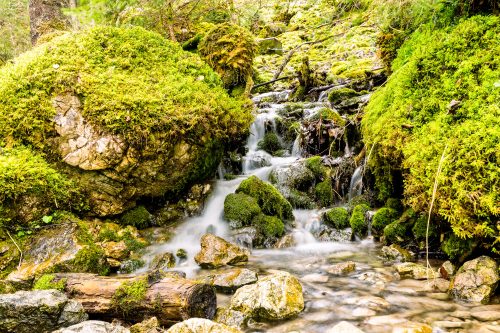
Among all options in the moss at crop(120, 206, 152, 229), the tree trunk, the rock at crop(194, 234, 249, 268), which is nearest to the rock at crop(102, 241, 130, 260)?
the moss at crop(120, 206, 152, 229)

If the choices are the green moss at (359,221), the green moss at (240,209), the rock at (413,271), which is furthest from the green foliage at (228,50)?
the rock at (413,271)

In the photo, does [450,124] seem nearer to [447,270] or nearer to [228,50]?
[447,270]

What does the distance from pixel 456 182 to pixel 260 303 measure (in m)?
2.23

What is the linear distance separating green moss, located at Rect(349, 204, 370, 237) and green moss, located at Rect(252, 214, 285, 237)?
48.7 inches

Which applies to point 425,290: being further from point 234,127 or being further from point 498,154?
point 234,127

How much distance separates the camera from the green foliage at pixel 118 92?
17.8 ft

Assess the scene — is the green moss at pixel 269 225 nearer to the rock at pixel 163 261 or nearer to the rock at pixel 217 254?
the rock at pixel 217 254

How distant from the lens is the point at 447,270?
375 cm

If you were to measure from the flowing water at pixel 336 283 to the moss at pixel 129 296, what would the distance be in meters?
0.98

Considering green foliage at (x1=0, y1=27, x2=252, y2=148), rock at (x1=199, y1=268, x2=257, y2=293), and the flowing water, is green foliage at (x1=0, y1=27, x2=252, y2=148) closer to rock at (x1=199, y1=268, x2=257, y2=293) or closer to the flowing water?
the flowing water

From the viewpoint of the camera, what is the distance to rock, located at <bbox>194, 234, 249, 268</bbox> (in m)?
5.01

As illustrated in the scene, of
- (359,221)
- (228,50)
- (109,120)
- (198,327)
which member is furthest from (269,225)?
(228,50)

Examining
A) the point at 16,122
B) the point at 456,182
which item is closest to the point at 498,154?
the point at 456,182

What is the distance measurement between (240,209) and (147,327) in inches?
141
